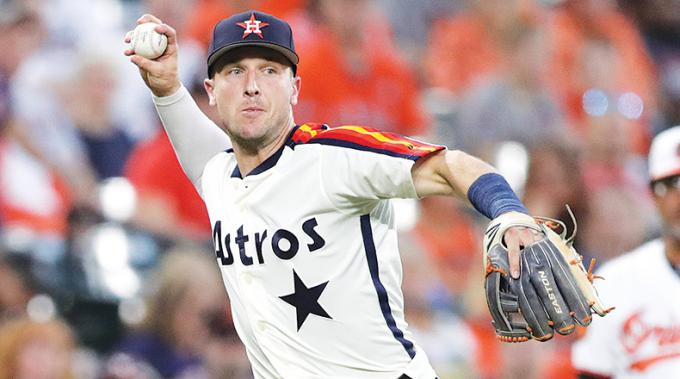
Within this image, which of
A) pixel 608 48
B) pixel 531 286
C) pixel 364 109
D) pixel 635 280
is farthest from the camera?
pixel 608 48

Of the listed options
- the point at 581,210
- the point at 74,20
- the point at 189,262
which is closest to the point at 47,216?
the point at 189,262

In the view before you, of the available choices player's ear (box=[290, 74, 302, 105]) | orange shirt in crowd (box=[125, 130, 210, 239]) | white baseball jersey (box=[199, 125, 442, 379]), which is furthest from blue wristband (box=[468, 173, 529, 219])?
orange shirt in crowd (box=[125, 130, 210, 239])

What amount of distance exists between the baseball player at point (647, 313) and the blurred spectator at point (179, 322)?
2772 millimetres

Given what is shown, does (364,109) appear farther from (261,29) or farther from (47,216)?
(261,29)

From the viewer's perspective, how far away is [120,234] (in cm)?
703

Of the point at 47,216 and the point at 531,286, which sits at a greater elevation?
the point at 47,216

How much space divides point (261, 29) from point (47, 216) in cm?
350

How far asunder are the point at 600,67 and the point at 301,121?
3562 millimetres

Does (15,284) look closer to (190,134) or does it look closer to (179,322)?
(179,322)

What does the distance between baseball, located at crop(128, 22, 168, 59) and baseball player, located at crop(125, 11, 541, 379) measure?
282 mm

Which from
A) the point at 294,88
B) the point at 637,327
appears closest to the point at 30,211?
the point at 294,88

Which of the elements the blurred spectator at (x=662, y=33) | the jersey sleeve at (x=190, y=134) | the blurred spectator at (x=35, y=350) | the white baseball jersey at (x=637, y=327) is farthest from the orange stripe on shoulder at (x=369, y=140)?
the blurred spectator at (x=662, y=33)

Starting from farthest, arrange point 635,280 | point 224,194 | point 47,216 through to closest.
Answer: point 47,216
point 635,280
point 224,194

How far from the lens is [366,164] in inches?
135
